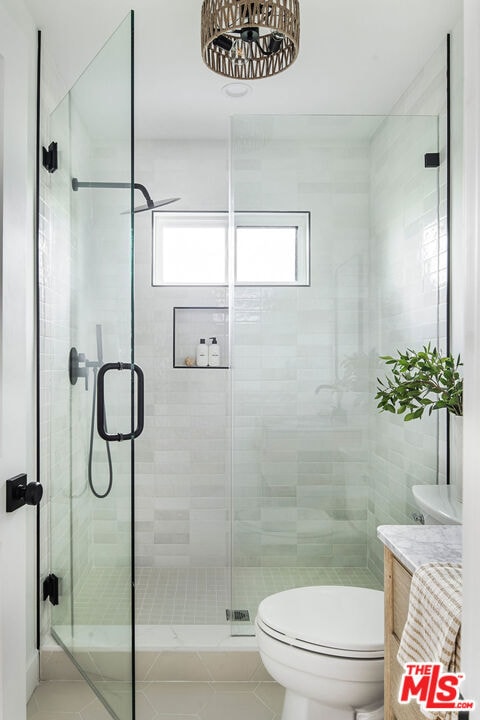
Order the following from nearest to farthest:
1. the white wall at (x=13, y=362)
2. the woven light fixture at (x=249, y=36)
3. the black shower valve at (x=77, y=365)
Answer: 1. the white wall at (x=13, y=362)
2. the woven light fixture at (x=249, y=36)
3. the black shower valve at (x=77, y=365)

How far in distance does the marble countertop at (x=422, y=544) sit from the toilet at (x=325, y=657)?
0.37 metres

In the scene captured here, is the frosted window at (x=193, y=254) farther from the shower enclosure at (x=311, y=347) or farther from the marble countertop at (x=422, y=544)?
the marble countertop at (x=422, y=544)

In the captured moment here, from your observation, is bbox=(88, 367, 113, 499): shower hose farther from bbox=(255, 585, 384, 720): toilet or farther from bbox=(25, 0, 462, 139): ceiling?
bbox=(25, 0, 462, 139): ceiling

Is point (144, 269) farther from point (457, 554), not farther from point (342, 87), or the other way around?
point (457, 554)

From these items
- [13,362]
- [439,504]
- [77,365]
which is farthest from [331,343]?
[13,362]

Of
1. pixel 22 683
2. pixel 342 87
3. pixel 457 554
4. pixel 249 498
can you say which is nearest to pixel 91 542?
pixel 22 683

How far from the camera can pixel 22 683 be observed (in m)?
1.21

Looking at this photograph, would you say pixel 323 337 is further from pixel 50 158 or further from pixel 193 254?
pixel 50 158

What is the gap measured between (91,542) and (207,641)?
70 centimetres

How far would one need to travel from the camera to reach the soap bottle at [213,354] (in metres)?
3.09

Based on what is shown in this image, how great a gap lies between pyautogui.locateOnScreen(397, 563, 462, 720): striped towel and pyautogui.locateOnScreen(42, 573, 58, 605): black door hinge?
60.2 inches

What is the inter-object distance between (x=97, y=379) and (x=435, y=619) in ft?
3.80

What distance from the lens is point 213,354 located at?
310 cm

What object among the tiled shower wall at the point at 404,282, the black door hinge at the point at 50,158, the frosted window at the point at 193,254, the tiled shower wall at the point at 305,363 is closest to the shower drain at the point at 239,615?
the tiled shower wall at the point at 305,363
